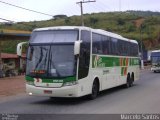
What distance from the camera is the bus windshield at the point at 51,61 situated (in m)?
16.2

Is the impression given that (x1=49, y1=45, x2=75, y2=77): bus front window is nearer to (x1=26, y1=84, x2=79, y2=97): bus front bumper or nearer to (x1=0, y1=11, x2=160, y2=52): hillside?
(x1=26, y1=84, x2=79, y2=97): bus front bumper

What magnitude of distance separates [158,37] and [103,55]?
298 ft

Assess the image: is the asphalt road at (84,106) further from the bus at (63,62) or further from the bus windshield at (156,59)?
the bus windshield at (156,59)

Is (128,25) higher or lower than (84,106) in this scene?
higher

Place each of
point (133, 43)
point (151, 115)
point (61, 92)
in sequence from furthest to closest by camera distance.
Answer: point (133, 43) < point (61, 92) < point (151, 115)

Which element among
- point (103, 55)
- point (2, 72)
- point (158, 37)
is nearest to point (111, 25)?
point (158, 37)

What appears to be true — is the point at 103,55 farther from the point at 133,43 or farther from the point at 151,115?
the point at 133,43

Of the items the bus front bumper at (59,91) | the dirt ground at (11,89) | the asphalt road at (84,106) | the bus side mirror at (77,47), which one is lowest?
the dirt ground at (11,89)

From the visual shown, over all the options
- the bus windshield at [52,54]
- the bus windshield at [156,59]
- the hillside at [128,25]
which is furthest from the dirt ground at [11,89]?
the hillside at [128,25]

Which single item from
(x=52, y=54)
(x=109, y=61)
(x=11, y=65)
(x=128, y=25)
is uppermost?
(x=128, y=25)

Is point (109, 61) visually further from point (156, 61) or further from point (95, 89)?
point (156, 61)

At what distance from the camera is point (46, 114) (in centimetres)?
1338

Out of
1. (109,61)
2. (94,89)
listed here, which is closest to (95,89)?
(94,89)

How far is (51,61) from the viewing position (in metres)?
16.4
